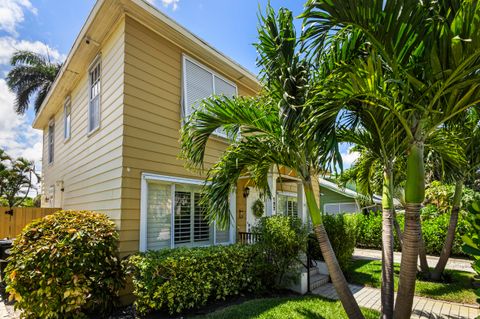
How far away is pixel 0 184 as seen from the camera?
17125 millimetres

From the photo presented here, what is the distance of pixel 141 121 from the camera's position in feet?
21.0

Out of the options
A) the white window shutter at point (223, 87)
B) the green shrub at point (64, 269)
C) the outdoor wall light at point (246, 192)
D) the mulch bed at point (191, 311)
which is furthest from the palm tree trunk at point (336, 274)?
the white window shutter at point (223, 87)

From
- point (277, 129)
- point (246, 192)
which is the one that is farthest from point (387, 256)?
point (246, 192)

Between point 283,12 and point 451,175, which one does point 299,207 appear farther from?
point 283,12

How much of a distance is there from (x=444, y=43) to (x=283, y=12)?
214 centimetres

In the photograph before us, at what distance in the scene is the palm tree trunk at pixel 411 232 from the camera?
3.42 m

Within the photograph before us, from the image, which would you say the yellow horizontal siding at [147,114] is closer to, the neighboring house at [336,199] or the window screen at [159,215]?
the window screen at [159,215]

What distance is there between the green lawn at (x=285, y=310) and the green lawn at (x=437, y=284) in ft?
6.94

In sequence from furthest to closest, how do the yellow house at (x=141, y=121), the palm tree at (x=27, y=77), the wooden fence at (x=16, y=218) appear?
the palm tree at (x=27, y=77) < the wooden fence at (x=16, y=218) < the yellow house at (x=141, y=121)

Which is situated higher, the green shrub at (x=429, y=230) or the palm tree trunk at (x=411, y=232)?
the palm tree trunk at (x=411, y=232)

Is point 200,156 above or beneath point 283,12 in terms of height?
beneath

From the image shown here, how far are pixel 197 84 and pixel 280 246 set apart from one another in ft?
16.0

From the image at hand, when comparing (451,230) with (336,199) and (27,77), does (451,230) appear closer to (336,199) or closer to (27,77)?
(336,199)

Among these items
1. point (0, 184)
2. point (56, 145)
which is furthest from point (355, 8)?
point (0, 184)
